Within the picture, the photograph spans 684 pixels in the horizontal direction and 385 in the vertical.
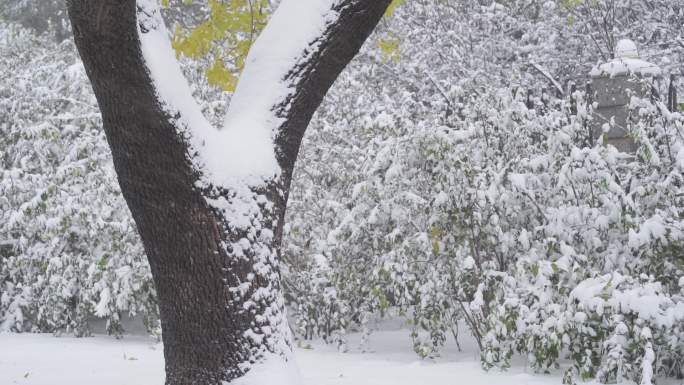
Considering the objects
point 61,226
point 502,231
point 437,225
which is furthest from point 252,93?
point 61,226

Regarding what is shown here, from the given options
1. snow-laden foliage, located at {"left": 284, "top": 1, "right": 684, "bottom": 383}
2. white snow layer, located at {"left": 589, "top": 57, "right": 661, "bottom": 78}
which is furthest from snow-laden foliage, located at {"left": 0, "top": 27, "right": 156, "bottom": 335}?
white snow layer, located at {"left": 589, "top": 57, "right": 661, "bottom": 78}

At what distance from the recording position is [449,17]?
45.0 feet

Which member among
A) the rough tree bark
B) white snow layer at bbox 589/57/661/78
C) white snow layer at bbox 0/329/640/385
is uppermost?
white snow layer at bbox 589/57/661/78

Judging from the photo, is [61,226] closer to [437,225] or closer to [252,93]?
→ [437,225]

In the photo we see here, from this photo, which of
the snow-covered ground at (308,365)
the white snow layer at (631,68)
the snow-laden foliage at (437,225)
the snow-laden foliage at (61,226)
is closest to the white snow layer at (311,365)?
the snow-covered ground at (308,365)

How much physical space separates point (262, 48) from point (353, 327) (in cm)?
500

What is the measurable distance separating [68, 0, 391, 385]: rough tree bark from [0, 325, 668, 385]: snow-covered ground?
5.87 ft

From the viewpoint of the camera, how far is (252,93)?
4.14 meters

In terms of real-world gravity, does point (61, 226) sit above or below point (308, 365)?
above

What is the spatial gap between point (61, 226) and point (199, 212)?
5230 mm

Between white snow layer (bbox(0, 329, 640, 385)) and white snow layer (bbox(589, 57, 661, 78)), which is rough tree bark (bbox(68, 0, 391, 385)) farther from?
white snow layer (bbox(589, 57, 661, 78))

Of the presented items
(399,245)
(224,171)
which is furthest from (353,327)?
(224,171)

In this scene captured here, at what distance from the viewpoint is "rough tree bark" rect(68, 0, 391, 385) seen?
143 inches

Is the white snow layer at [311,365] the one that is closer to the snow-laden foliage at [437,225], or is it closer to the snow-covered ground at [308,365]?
the snow-covered ground at [308,365]
